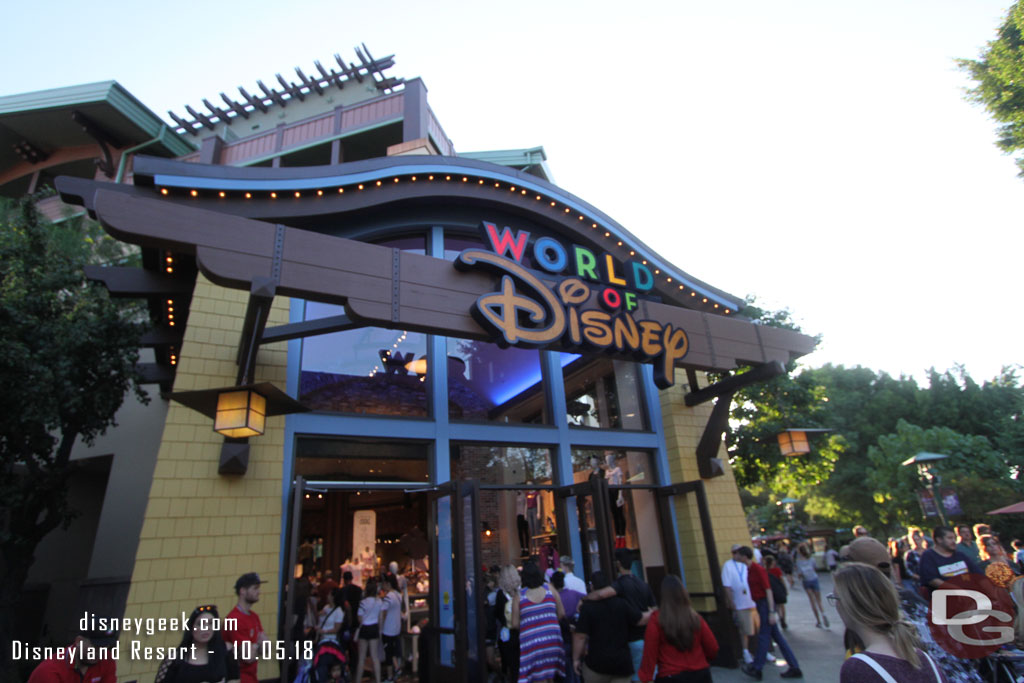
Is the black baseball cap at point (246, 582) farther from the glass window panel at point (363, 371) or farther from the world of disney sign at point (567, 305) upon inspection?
the glass window panel at point (363, 371)

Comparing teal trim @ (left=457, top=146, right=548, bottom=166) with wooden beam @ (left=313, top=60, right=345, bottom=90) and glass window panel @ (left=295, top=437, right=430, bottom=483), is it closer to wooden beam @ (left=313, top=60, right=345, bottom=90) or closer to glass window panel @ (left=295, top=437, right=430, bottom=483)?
wooden beam @ (left=313, top=60, right=345, bottom=90)

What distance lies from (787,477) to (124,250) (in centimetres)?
2136

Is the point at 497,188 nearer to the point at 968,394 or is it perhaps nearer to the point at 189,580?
the point at 189,580

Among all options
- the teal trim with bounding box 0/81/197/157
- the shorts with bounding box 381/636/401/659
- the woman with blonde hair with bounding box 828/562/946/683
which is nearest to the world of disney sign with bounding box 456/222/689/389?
the woman with blonde hair with bounding box 828/562/946/683

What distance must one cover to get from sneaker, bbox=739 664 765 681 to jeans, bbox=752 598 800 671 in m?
0.05

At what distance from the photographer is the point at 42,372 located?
8.99m

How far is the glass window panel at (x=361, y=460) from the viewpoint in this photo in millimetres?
8297

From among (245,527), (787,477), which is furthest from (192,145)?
(787,477)

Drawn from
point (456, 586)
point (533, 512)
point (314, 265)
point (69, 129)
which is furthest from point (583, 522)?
point (69, 129)

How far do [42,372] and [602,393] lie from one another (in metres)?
9.98

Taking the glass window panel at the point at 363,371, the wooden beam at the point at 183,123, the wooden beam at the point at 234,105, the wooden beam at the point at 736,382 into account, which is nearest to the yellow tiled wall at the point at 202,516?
the glass window panel at the point at 363,371

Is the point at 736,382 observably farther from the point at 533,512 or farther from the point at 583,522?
the point at 533,512

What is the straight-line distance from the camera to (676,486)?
10.6 meters

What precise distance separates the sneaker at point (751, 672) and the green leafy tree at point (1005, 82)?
15879 millimetres
